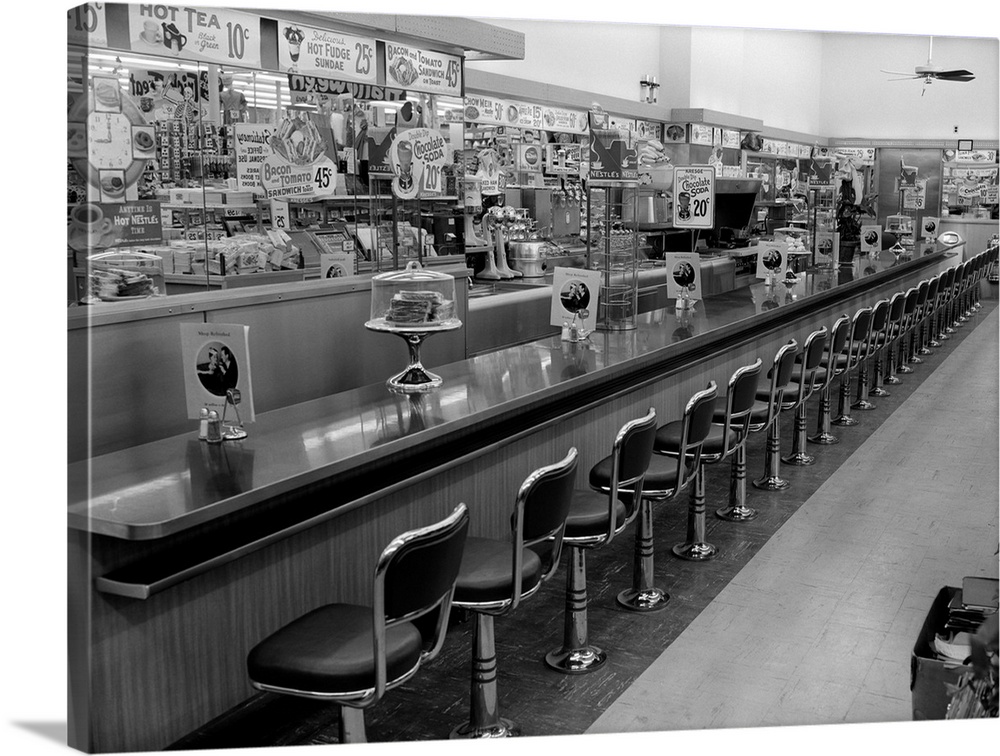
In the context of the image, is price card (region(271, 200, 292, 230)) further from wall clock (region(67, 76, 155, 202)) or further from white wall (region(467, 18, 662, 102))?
white wall (region(467, 18, 662, 102))

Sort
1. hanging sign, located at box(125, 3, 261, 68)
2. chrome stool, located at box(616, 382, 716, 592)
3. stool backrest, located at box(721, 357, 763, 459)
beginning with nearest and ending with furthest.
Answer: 1. chrome stool, located at box(616, 382, 716, 592)
2. stool backrest, located at box(721, 357, 763, 459)
3. hanging sign, located at box(125, 3, 261, 68)

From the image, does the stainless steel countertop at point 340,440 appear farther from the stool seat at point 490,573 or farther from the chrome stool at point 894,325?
the chrome stool at point 894,325

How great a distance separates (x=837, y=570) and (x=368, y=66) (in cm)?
362

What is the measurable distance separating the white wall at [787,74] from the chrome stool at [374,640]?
10.1m

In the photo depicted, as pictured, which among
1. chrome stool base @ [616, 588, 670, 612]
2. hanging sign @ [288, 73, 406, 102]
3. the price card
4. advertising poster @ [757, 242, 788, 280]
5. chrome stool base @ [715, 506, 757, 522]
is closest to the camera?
chrome stool base @ [616, 588, 670, 612]

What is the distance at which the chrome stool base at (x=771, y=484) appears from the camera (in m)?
6.06

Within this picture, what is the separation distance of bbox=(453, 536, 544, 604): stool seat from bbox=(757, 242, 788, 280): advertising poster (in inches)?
219

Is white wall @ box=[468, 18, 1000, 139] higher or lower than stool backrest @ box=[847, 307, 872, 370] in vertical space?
higher

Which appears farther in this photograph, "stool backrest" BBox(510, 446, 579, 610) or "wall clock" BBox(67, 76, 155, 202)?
"wall clock" BBox(67, 76, 155, 202)

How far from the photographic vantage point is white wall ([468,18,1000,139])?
1317 cm

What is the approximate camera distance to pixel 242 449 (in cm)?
314

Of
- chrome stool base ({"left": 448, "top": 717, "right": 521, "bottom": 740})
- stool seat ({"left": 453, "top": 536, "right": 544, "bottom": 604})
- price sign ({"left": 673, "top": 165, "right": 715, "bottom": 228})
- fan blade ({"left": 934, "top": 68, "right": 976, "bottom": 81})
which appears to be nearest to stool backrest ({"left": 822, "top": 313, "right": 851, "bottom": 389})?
price sign ({"left": 673, "top": 165, "right": 715, "bottom": 228})

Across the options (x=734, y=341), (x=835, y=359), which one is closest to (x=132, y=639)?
(x=734, y=341)

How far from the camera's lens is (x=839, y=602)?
14.2 feet
